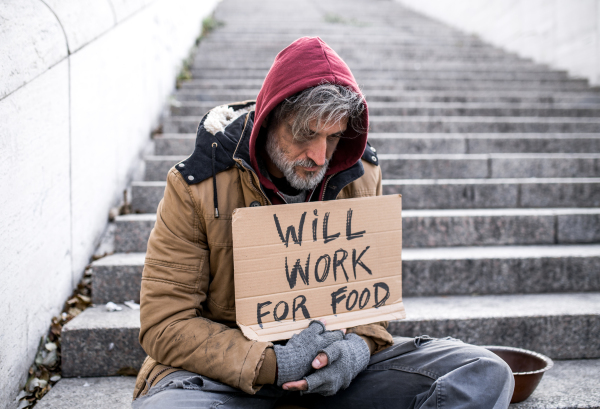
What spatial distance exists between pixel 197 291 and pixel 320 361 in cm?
50

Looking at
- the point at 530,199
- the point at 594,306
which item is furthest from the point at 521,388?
the point at 530,199

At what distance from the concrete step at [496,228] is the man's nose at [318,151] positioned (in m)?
1.45

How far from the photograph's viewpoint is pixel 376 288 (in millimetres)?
1689

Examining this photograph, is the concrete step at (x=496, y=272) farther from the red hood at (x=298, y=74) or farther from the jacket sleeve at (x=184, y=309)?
the red hood at (x=298, y=74)

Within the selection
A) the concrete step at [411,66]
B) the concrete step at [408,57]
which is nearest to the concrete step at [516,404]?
the concrete step at [411,66]

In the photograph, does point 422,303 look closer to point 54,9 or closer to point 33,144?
point 33,144

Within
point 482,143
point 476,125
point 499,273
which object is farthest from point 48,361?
point 476,125

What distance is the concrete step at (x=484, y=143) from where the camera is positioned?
12.9 feet

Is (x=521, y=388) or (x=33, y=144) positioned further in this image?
(x=33, y=144)

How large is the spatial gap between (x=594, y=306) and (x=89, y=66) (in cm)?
324

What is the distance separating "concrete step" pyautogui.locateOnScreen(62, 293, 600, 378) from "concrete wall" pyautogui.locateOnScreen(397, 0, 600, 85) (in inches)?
180

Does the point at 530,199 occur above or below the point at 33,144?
below

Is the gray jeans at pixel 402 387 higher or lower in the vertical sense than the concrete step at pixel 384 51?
lower

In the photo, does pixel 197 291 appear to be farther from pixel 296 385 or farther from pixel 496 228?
pixel 496 228
